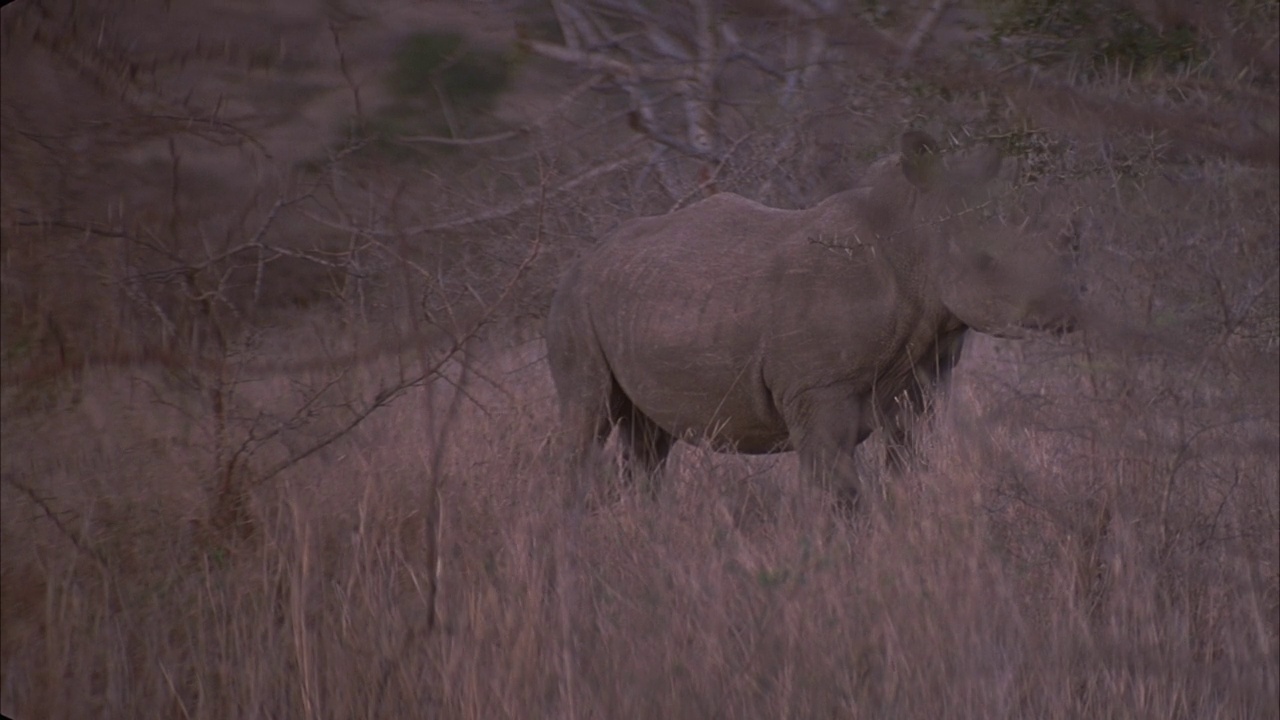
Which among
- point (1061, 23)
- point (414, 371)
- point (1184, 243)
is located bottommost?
point (414, 371)

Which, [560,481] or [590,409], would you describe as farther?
[590,409]

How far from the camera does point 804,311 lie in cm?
496

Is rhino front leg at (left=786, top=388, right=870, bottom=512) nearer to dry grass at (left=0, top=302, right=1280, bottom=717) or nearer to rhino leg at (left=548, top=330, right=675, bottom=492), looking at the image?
dry grass at (left=0, top=302, right=1280, bottom=717)

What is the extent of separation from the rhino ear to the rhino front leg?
893 mm

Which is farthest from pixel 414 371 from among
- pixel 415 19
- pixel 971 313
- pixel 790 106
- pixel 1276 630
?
pixel 1276 630

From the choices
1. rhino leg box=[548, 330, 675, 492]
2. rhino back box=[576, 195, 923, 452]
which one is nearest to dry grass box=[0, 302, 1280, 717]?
rhino back box=[576, 195, 923, 452]

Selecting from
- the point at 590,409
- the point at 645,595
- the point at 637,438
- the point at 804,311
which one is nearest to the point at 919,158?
the point at 804,311

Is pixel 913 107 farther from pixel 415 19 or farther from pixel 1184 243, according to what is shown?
pixel 415 19

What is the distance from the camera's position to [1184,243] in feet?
11.2

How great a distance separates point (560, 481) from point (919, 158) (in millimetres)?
1984

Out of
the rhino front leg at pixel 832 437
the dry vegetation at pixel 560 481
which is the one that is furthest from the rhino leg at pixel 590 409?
the rhino front leg at pixel 832 437

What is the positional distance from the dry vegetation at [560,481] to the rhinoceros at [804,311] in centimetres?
27

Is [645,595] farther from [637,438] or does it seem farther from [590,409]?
[637,438]

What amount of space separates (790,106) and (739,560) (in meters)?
2.43
